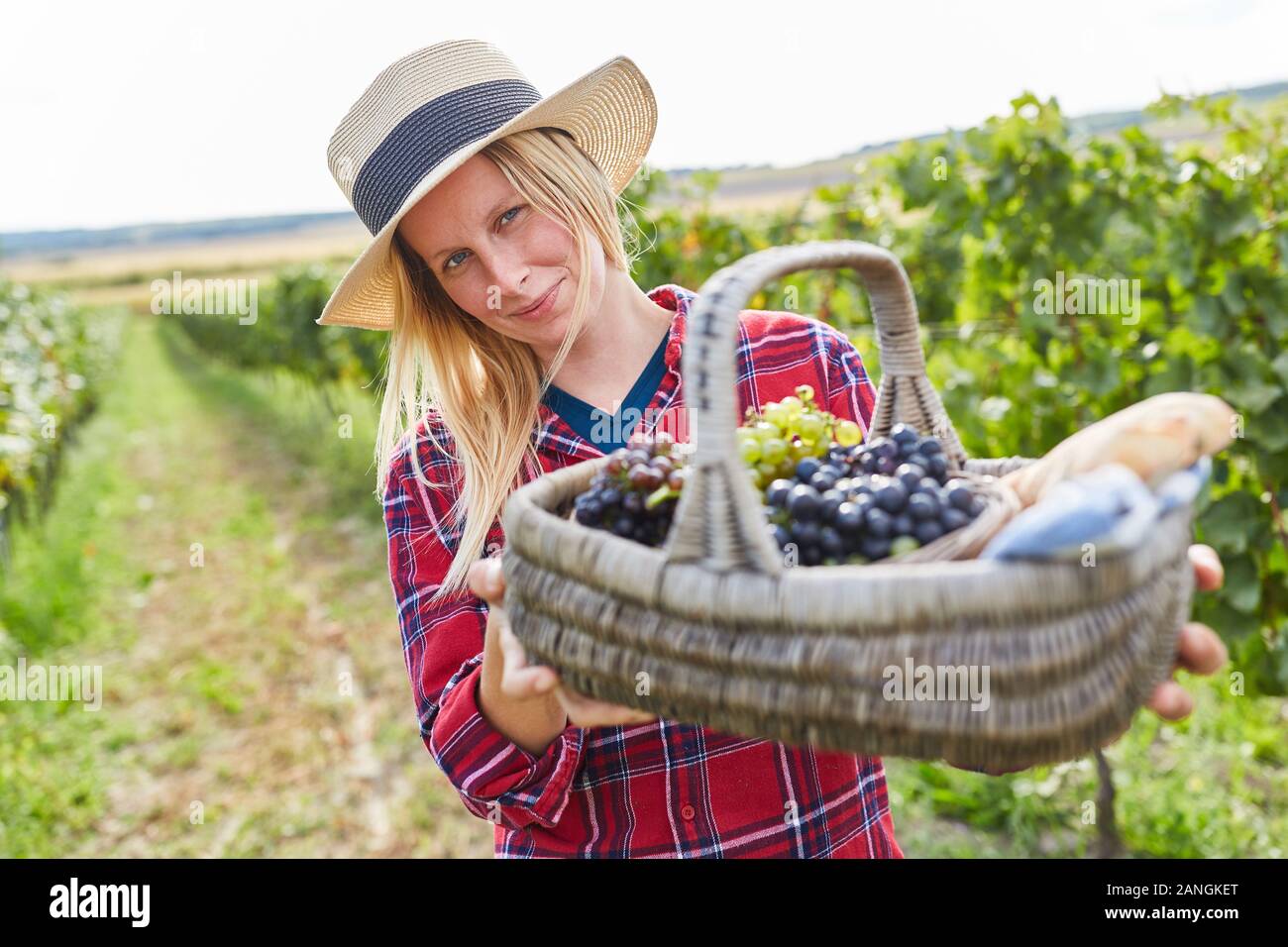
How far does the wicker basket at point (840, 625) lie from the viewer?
88cm

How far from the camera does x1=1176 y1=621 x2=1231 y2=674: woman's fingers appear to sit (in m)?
1.09

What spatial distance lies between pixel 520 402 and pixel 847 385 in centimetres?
56

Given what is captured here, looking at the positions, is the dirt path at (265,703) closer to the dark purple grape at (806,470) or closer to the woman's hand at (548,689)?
the woman's hand at (548,689)

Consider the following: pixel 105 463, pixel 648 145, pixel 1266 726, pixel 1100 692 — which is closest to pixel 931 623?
pixel 1100 692

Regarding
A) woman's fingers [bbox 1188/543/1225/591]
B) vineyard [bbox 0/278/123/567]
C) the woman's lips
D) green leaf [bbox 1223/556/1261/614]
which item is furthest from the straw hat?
vineyard [bbox 0/278/123/567]

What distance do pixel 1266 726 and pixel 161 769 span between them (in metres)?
4.52

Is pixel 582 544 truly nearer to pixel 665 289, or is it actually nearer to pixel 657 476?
pixel 657 476

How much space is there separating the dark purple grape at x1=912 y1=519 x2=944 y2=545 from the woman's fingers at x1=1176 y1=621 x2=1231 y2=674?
1.04 feet

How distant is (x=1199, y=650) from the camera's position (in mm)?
1098

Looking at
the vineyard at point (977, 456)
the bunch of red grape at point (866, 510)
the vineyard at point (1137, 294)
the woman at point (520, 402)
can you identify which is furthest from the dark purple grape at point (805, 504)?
the vineyard at point (1137, 294)

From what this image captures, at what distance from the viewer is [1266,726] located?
3742mm

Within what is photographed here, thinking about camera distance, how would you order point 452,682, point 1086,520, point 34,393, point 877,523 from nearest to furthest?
point 1086,520 → point 877,523 → point 452,682 → point 34,393

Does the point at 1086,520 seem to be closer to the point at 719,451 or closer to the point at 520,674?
the point at 719,451

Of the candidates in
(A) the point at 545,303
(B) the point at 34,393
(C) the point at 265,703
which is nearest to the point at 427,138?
(A) the point at 545,303
